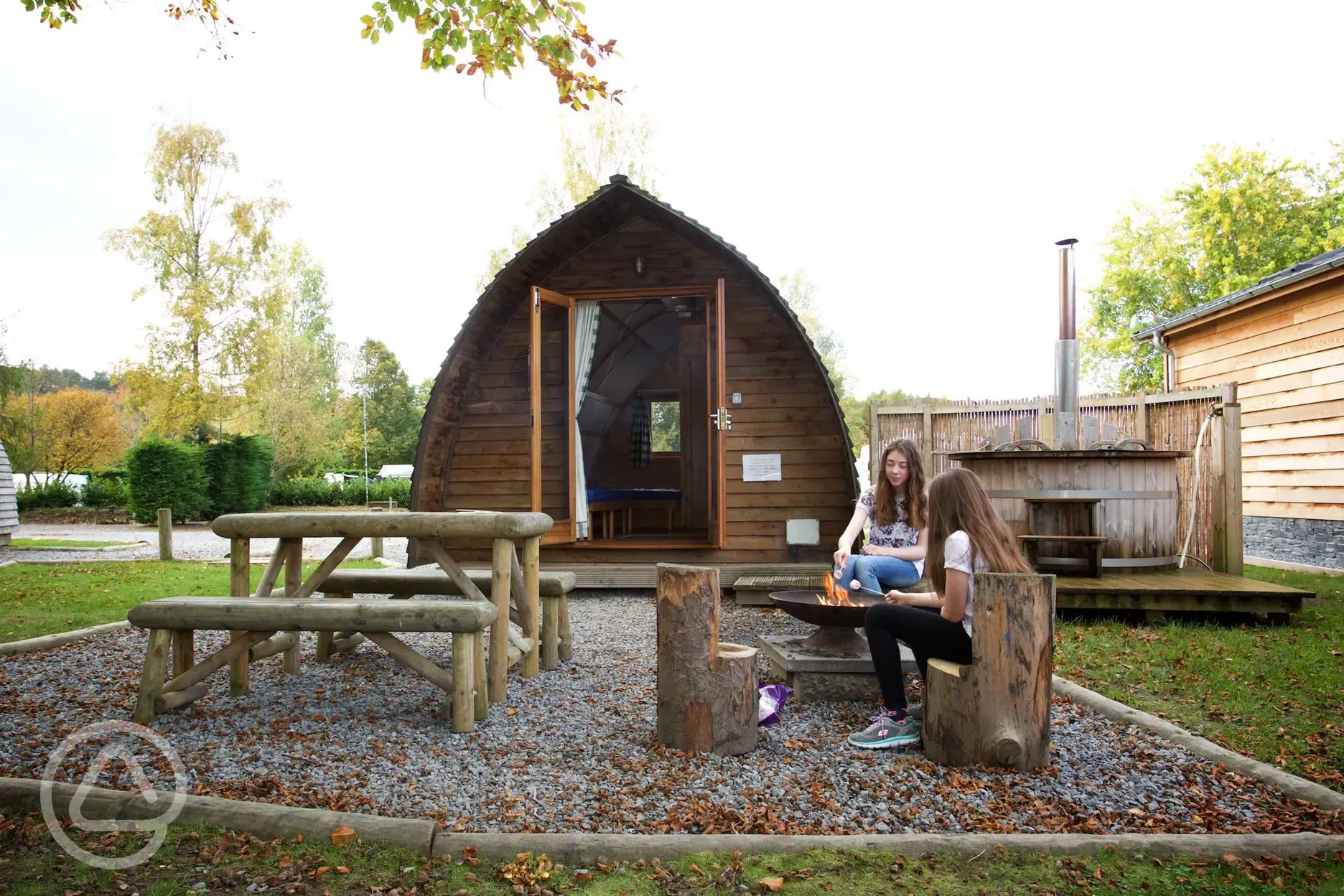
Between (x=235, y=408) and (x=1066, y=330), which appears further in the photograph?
(x=235, y=408)

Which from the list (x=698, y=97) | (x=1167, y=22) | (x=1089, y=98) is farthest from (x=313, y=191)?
(x=1167, y=22)

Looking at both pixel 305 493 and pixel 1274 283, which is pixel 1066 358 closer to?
pixel 1274 283

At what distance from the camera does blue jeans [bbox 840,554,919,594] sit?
5.50m

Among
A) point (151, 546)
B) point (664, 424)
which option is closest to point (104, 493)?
point (151, 546)

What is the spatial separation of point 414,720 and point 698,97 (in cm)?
2389

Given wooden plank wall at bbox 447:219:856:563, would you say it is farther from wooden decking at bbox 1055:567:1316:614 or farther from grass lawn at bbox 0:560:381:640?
grass lawn at bbox 0:560:381:640

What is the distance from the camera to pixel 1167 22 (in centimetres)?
1602

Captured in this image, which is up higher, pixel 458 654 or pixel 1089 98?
pixel 1089 98

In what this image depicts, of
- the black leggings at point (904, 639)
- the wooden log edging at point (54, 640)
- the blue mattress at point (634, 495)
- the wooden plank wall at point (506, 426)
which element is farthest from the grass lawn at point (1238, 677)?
the wooden log edging at point (54, 640)

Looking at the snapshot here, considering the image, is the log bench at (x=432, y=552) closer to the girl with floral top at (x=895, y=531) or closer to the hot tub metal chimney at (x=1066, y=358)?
the girl with floral top at (x=895, y=531)

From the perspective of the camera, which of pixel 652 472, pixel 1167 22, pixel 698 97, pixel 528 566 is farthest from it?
pixel 698 97

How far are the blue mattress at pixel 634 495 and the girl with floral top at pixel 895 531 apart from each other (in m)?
4.90

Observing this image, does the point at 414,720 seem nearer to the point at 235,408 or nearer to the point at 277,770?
the point at 277,770

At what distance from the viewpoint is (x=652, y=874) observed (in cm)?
255
